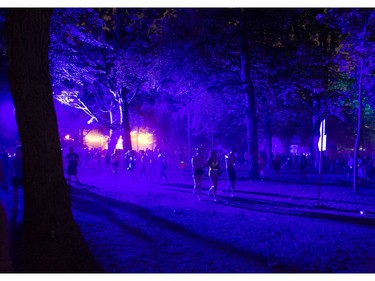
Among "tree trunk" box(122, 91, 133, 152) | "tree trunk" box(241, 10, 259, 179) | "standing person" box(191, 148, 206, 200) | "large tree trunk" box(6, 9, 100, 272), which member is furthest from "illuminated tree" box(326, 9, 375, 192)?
"tree trunk" box(122, 91, 133, 152)

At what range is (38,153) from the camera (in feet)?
16.3

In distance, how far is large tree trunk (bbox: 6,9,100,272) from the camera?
16.0 ft

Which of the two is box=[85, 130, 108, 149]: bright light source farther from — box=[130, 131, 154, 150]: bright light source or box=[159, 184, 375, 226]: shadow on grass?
box=[159, 184, 375, 226]: shadow on grass

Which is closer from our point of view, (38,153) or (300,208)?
(38,153)

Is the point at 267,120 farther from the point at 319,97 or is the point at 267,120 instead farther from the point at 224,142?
the point at 224,142

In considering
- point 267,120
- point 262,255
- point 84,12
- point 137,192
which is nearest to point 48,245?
point 262,255

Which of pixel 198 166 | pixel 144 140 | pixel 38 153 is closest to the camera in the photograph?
pixel 38 153

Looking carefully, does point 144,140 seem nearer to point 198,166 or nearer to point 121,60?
point 121,60

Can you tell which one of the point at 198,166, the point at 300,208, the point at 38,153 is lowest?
the point at 300,208

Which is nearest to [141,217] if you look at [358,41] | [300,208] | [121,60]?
[300,208]

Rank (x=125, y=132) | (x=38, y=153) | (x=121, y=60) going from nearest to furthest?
(x=38, y=153)
(x=121, y=60)
(x=125, y=132)

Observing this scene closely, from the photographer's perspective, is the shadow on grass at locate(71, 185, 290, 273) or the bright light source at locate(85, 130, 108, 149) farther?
the bright light source at locate(85, 130, 108, 149)

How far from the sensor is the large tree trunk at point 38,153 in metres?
4.89

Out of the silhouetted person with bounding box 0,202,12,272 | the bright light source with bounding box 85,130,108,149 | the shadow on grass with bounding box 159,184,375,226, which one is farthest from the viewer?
the bright light source with bounding box 85,130,108,149
